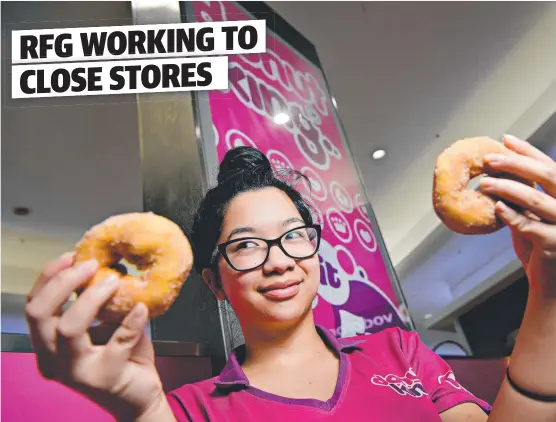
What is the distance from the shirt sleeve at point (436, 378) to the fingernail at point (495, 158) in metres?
0.40

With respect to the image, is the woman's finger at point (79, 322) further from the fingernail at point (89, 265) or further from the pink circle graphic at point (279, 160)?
the pink circle graphic at point (279, 160)

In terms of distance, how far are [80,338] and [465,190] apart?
0.51 m

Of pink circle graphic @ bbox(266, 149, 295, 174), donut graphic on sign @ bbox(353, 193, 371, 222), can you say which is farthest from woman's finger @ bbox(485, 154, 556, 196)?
donut graphic on sign @ bbox(353, 193, 371, 222)

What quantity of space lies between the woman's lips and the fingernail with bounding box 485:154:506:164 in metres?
0.34

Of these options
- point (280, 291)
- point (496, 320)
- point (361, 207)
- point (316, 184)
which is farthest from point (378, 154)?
point (280, 291)

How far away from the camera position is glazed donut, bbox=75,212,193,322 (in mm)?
562

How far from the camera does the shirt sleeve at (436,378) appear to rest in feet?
2.65

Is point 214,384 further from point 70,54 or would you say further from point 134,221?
point 70,54

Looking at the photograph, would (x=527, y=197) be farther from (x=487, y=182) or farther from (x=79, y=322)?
(x=79, y=322)

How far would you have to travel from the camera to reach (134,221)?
59 centimetres

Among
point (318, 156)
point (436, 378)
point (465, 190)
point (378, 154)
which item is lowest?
point (378, 154)

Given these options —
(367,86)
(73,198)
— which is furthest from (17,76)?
(367,86)

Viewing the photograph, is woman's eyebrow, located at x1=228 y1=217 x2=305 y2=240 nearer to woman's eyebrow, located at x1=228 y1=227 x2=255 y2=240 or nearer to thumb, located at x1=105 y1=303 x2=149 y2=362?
woman's eyebrow, located at x1=228 y1=227 x2=255 y2=240

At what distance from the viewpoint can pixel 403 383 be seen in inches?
31.0
